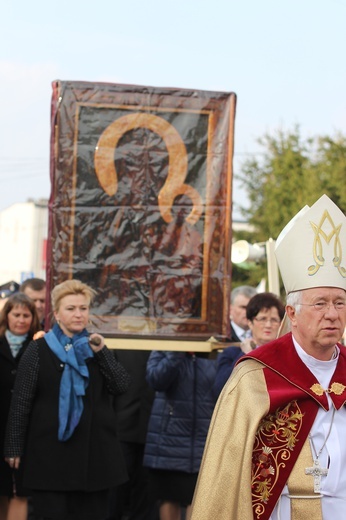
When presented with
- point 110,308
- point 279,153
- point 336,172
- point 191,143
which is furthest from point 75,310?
point 279,153

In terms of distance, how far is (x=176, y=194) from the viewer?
7.54 metres

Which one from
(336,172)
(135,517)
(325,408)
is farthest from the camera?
(336,172)

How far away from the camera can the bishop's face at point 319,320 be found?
4367 millimetres

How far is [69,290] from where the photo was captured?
7.09m

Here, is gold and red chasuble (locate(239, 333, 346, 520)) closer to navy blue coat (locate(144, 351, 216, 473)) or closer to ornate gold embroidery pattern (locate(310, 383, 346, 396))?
ornate gold embroidery pattern (locate(310, 383, 346, 396))

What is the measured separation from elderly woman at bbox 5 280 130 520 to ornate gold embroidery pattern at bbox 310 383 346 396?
2.92 metres

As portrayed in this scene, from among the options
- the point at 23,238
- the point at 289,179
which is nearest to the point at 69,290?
the point at 289,179

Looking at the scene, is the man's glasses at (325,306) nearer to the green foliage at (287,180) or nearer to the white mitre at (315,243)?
the white mitre at (315,243)

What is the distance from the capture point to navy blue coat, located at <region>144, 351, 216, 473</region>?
802 cm

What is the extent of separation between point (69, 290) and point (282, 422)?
2.94 m

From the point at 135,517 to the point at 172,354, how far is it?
2033 mm

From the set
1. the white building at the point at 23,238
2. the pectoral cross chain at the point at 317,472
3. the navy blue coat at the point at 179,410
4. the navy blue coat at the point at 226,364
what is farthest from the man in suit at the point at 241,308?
the white building at the point at 23,238

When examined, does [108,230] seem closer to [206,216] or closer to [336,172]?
[206,216]

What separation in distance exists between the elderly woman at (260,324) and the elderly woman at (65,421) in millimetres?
833
